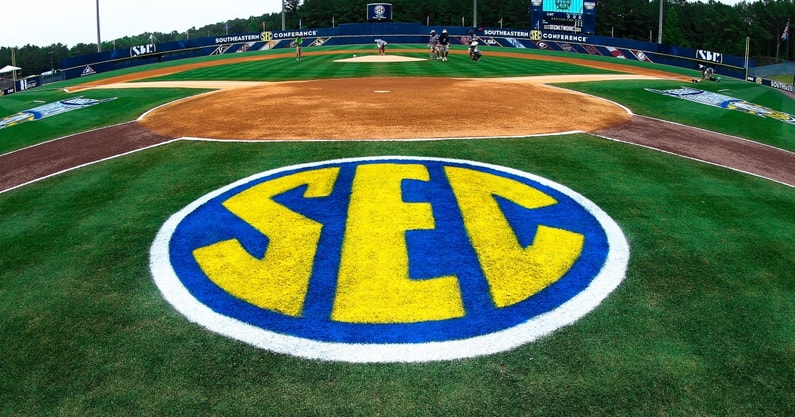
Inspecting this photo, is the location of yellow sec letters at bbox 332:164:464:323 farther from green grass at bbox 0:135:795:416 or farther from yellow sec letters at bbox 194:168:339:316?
green grass at bbox 0:135:795:416

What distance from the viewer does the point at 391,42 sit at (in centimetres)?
6750

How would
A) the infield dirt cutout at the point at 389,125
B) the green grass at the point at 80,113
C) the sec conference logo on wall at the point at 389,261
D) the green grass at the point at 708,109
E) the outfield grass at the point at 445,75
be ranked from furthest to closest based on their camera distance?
the outfield grass at the point at 445,75 < the green grass at the point at 80,113 < the green grass at the point at 708,109 < the infield dirt cutout at the point at 389,125 < the sec conference logo on wall at the point at 389,261

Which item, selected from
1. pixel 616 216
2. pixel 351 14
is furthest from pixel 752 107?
pixel 351 14

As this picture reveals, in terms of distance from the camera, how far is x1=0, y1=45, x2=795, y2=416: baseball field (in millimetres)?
5242

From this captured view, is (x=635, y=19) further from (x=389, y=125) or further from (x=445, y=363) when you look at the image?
(x=445, y=363)

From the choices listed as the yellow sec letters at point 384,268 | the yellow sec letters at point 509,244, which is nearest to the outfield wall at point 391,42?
the yellow sec letters at point 509,244

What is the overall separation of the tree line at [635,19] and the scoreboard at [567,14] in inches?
1508

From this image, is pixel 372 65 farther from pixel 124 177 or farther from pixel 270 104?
pixel 124 177

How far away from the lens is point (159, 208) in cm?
984

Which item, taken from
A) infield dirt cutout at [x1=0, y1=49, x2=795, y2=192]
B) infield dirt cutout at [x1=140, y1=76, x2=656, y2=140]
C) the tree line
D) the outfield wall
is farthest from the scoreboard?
infield dirt cutout at [x1=0, y1=49, x2=795, y2=192]

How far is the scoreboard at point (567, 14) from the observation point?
210 feet

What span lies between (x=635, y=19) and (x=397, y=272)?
416ft

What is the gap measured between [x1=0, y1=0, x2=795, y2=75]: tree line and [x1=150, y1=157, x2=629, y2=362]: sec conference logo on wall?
99900 millimetres

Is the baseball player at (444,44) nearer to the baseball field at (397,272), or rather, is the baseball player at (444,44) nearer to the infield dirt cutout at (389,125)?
the infield dirt cutout at (389,125)
